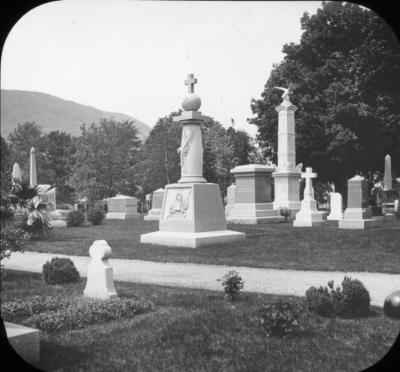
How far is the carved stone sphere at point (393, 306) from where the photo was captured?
20.4 feet

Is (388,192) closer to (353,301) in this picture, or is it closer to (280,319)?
(353,301)

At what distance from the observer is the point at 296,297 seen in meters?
7.49

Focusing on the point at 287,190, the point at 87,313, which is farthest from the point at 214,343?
the point at 287,190

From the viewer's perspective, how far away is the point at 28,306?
22.7 feet

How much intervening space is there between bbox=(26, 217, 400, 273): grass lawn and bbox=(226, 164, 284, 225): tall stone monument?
545cm

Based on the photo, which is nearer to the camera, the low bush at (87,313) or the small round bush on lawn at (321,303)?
the low bush at (87,313)

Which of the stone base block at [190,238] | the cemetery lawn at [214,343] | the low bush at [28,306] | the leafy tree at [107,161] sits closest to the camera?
the cemetery lawn at [214,343]

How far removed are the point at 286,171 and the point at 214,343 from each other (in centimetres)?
2102

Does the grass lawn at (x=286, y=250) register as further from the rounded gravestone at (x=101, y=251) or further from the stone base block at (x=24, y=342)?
the stone base block at (x=24, y=342)

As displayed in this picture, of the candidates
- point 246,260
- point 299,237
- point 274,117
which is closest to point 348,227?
point 299,237

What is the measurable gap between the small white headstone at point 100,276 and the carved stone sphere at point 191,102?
26.0 ft

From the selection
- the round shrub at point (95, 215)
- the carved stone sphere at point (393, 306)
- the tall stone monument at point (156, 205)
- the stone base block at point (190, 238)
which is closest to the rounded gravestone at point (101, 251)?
the carved stone sphere at point (393, 306)

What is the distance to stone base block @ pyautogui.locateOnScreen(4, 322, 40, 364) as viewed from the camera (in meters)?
4.48

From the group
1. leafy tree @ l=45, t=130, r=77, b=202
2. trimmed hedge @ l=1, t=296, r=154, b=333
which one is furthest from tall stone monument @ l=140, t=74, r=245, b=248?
leafy tree @ l=45, t=130, r=77, b=202
